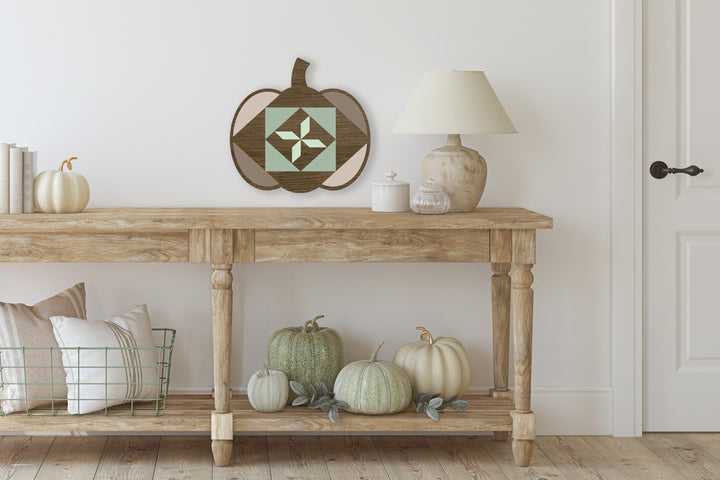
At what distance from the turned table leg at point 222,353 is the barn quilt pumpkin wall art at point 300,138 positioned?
0.52 m

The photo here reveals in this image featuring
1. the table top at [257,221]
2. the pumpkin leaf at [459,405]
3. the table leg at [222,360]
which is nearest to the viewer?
the table top at [257,221]

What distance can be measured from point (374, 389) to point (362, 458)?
0.97 ft

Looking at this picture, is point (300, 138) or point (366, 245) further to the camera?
point (300, 138)

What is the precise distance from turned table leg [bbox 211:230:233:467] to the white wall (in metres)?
0.41

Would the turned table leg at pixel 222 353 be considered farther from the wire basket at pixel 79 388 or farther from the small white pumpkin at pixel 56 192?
the small white pumpkin at pixel 56 192

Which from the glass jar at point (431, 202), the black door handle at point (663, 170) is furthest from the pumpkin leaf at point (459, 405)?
the black door handle at point (663, 170)

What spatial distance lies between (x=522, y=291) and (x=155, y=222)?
118 centimetres

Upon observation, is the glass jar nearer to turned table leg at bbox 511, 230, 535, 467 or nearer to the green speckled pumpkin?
turned table leg at bbox 511, 230, 535, 467

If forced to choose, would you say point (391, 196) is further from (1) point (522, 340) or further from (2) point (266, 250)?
(1) point (522, 340)

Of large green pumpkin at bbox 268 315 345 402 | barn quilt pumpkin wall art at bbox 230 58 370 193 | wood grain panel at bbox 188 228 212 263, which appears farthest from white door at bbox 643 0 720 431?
wood grain panel at bbox 188 228 212 263

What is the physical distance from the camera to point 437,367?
9.32ft

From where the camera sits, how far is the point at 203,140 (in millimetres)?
3068

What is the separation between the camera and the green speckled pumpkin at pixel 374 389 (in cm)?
271

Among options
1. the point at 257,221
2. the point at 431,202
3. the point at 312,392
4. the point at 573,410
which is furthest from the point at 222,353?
the point at 573,410
